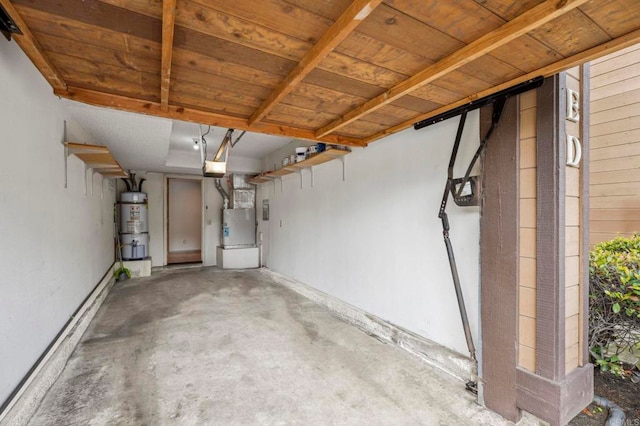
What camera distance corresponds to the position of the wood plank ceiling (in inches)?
42.6

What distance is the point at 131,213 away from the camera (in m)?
5.34

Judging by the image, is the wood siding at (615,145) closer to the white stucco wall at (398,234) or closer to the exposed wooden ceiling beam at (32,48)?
the white stucco wall at (398,234)

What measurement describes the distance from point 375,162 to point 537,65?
1.58 m

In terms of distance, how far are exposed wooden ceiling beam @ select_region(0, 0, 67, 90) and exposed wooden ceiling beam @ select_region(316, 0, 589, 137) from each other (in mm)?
1741

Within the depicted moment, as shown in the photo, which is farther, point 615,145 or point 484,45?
point 615,145

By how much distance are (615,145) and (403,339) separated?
9.03 ft

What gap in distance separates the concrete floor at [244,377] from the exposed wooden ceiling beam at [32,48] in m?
1.94

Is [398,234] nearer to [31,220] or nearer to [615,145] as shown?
[615,145]

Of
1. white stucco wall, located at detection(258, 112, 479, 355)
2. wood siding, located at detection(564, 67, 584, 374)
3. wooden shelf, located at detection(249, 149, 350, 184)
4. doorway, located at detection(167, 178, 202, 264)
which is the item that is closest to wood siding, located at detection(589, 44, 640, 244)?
wood siding, located at detection(564, 67, 584, 374)

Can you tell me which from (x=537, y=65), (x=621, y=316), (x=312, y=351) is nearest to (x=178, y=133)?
(x=312, y=351)

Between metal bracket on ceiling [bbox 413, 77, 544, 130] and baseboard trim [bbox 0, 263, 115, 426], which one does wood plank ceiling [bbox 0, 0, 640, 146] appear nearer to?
metal bracket on ceiling [bbox 413, 77, 544, 130]

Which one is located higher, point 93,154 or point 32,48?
point 32,48

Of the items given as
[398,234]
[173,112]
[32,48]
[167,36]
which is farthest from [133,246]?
[167,36]

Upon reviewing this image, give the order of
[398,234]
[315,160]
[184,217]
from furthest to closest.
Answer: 1. [184,217]
2. [315,160]
3. [398,234]
